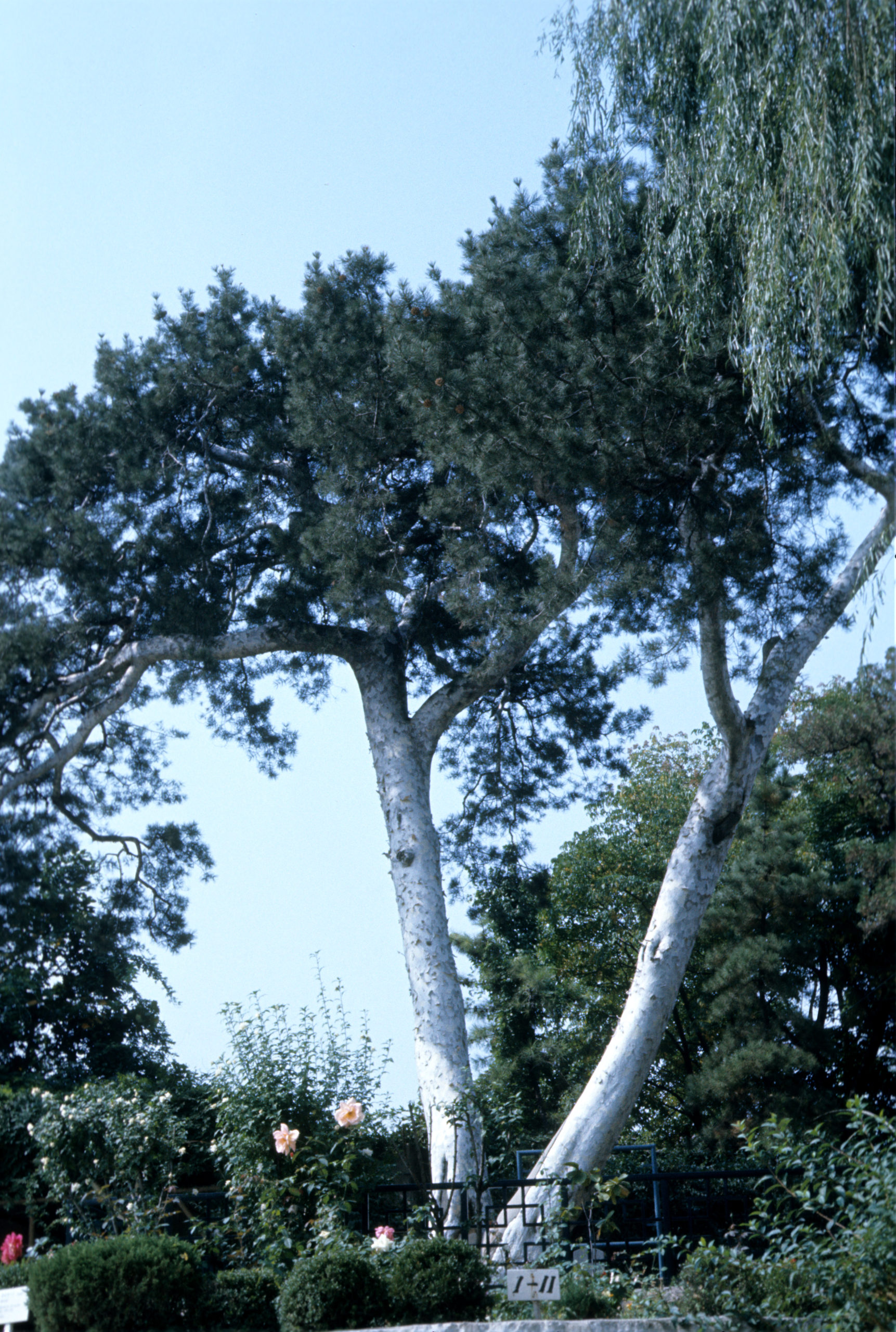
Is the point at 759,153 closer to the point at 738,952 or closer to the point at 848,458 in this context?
the point at 848,458

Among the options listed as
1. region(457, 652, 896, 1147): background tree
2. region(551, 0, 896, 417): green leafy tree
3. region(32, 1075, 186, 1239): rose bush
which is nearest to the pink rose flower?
region(32, 1075, 186, 1239): rose bush

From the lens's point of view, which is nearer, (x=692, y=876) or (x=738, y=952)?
(x=692, y=876)

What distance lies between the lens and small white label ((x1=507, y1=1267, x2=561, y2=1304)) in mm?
6395

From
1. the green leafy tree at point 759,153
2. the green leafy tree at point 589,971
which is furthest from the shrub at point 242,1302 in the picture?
the green leafy tree at point 589,971

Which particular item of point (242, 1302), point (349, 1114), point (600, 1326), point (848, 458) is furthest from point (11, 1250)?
point (848, 458)

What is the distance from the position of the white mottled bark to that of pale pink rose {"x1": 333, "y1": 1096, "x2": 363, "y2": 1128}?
4.44 feet

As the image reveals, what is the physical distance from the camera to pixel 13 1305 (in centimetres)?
736

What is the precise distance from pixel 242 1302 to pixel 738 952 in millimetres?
11231

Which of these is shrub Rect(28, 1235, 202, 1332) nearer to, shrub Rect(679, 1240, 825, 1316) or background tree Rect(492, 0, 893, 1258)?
background tree Rect(492, 0, 893, 1258)

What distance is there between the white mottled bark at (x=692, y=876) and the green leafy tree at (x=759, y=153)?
87.1 inches

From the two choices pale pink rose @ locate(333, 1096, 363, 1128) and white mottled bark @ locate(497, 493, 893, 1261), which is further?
white mottled bark @ locate(497, 493, 893, 1261)

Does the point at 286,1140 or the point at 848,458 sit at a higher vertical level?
the point at 848,458

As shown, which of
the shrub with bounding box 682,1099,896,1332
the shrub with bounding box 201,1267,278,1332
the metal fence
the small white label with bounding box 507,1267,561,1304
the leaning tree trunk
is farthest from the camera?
the leaning tree trunk

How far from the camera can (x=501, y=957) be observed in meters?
20.8
